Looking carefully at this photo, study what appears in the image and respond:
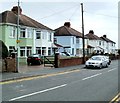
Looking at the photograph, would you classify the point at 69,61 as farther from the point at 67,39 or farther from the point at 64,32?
the point at 64,32

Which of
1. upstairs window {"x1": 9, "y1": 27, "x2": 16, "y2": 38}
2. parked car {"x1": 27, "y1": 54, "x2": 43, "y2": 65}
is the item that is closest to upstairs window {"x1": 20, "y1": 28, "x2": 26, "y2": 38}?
upstairs window {"x1": 9, "y1": 27, "x2": 16, "y2": 38}

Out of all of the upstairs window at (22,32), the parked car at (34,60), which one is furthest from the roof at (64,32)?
the parked car at (34,60)

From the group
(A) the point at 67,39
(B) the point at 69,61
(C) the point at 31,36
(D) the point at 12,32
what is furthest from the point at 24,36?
(A) the point at 67,39

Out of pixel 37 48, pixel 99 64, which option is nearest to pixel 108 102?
pixel 99 64

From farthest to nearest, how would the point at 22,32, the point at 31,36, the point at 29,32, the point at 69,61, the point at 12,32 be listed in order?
1. the point at 31,36
2. the point at 29,32
3. the point at 22,32
4. the point at 12,32
5. the point at 69,61

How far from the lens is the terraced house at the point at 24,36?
1727 inches

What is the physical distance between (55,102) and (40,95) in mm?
1954

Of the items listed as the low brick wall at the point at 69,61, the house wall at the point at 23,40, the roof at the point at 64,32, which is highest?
the roof at the point at 64,32

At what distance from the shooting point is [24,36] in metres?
47.8

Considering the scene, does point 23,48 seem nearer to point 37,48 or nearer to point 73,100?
point 37,48

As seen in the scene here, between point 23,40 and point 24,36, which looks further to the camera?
point 24,36

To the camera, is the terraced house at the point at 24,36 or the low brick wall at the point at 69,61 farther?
the terraced house at the point at 24,36

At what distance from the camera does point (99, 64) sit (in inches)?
1379

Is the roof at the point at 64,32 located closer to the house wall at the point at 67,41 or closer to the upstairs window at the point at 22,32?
the house wall at the point at 67,41
